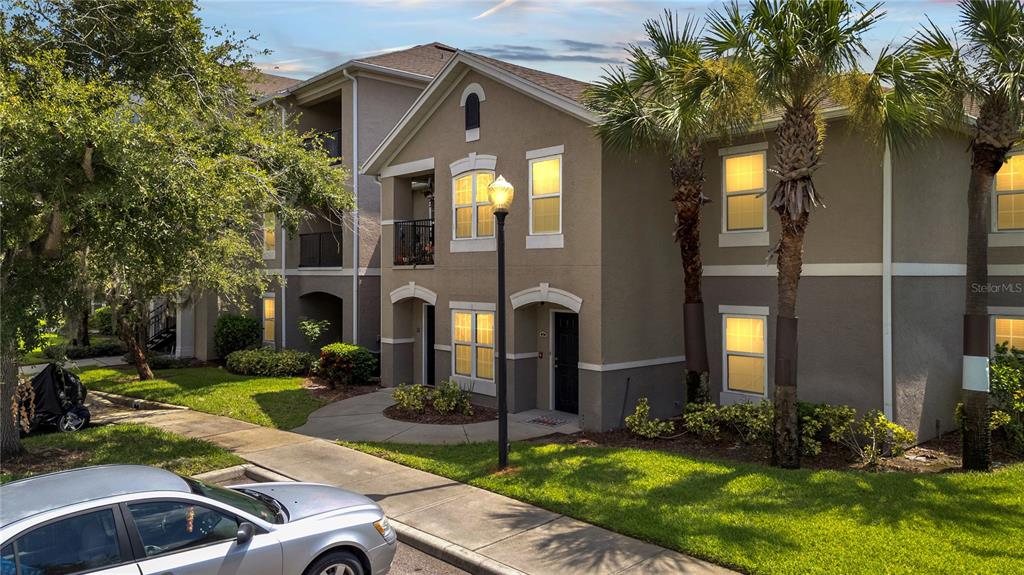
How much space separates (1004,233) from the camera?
1312 centimetres

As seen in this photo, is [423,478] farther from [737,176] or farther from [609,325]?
[737,176]

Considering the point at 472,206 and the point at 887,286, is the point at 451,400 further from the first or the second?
the point at 887,286

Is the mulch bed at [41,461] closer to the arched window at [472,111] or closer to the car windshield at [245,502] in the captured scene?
the car windshield at [245,502]

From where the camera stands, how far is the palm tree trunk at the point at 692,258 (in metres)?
12.6

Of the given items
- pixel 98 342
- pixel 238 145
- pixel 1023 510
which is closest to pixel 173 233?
pixel 238 145

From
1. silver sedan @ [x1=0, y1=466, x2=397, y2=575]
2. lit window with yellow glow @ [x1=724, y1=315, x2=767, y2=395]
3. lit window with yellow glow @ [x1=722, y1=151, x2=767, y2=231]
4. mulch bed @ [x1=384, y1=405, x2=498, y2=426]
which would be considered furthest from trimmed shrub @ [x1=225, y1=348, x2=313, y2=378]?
silver sedan @ [x1=0, y1=466, x2=397, y2=575]

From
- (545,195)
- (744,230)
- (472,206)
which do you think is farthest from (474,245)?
(744,230)

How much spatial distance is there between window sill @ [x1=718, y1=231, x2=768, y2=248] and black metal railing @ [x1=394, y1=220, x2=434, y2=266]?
23.9 ft

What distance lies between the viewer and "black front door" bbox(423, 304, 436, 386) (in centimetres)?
1844

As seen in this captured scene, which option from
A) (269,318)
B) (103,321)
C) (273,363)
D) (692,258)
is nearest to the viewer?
(692,258)

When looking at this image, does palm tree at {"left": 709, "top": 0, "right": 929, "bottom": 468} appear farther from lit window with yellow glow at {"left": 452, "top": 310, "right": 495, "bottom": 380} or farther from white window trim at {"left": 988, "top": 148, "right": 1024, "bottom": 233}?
lit window with yellow glow at {"left": 452, "top": 310, "right": 495, "bottom": 380}

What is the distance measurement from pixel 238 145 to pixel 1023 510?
13969 millimetres

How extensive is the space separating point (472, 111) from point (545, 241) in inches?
158

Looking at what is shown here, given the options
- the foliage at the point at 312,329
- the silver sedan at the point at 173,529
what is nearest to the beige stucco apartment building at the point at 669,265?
the foliage at the point at 312,329
